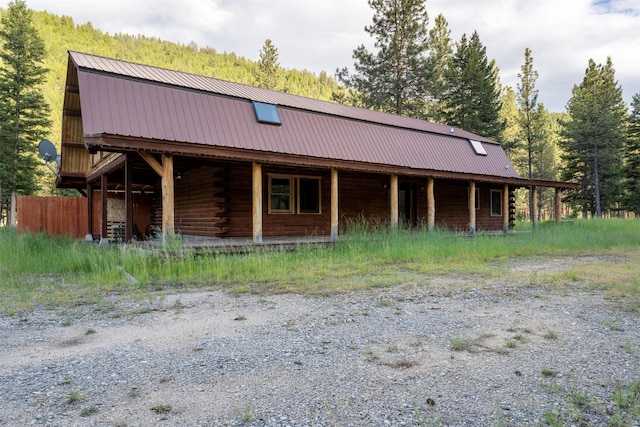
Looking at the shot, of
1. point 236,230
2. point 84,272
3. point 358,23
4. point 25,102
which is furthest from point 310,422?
point 25,102

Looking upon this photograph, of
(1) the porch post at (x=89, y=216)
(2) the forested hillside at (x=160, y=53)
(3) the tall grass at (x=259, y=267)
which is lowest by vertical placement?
(3) the tall grass at (x=259, y=267)

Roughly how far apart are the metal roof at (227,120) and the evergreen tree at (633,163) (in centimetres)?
2374

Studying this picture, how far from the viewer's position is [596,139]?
29672 mm

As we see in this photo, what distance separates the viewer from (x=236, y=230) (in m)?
12.1

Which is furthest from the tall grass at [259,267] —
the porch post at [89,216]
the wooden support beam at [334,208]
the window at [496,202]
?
the window at [496,202]

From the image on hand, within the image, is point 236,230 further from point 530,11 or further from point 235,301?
point 530,11

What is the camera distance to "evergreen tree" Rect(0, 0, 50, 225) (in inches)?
1034

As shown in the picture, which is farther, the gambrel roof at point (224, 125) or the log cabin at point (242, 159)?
Answer: the log cabin at point (242, 159)

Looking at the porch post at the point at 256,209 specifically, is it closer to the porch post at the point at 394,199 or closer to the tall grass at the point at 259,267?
the tall grass at the point at 259,267

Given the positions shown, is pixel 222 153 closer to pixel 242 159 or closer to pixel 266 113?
pixel 242 159

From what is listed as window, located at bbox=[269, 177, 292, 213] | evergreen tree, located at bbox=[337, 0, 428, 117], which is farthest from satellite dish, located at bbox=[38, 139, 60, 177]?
evergreen tree, located at bbox=[337, 0, 428, 117]

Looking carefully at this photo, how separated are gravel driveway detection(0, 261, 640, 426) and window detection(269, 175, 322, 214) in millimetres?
7905

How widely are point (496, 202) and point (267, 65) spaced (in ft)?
82.9

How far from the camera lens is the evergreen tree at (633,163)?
103 ft
